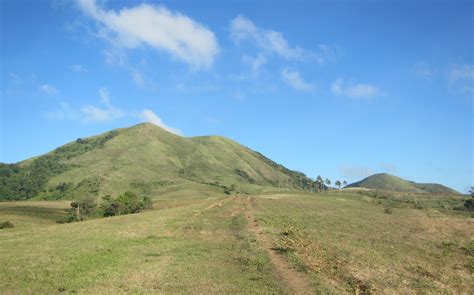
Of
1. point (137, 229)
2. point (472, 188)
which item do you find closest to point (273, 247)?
point (137, 229)

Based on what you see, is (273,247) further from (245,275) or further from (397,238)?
(397,238)

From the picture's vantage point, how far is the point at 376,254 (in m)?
37.9

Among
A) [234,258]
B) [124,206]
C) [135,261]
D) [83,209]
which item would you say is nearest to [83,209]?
[83,209]

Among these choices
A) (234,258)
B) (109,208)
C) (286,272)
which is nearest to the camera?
(286,272)

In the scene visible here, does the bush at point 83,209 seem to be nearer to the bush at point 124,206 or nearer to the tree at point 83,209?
the tree at point 83,209

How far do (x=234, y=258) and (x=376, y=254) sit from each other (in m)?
12.9

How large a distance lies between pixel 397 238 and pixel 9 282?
4001 cm

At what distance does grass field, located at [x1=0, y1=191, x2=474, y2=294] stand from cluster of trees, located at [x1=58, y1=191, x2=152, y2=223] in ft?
125

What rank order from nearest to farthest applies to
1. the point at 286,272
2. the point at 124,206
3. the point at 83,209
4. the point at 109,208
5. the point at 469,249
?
the point at 286,272 < the point at 469,249 < the point at 124,206 < the point at 109,208 < the point at 83,209

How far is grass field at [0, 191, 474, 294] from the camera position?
88.9ft

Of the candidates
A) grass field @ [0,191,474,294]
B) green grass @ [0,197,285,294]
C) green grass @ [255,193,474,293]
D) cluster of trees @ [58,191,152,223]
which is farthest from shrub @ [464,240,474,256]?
cluster of trees @ [58,191,152,223]

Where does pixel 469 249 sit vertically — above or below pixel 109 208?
below

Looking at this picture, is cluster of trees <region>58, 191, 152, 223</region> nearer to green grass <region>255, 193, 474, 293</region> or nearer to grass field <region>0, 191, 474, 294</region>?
grass field <region>0, 191, 474, 294</region>

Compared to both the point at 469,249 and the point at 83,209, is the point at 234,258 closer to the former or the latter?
the point at 469,249
